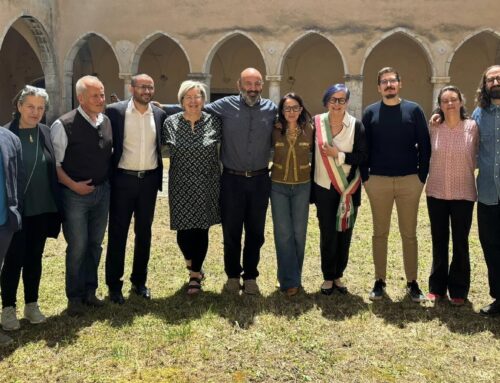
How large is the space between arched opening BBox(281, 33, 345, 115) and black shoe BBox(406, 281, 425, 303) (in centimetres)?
1376

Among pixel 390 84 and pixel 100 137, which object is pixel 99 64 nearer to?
pixel 100 137

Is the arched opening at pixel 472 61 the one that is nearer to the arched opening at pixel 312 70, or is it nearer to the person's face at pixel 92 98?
the arched opening at pixel 312 70

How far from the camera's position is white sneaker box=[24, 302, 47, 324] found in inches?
148

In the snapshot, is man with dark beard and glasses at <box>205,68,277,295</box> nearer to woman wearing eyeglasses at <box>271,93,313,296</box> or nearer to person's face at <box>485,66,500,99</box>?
woman wearing eyeglasses at <box>271,93,313,296</box>

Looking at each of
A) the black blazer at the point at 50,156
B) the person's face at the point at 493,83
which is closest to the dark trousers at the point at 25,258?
the black blazer at the point at 50,156

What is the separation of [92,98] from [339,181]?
81.5 inches

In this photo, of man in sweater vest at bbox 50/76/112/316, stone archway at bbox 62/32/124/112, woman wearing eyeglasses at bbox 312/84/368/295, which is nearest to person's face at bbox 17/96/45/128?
man in sweater vest at bbox 50/76/112/316

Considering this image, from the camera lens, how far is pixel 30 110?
346cm

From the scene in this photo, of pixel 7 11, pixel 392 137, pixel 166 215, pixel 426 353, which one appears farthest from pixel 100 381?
pixel 7 11

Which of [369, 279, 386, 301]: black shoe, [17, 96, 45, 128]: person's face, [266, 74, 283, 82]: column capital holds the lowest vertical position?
[369, 279, 386, 301]: black shoe

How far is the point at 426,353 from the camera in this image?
11.0 ft

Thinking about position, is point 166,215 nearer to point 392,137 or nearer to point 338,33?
point 392,137

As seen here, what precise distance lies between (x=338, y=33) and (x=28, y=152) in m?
12.5

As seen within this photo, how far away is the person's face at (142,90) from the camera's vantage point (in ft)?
13.0
